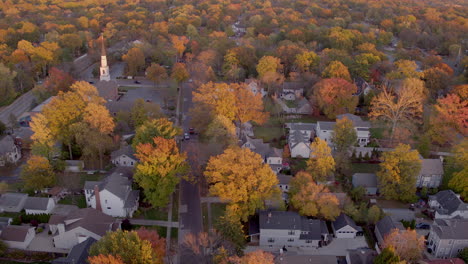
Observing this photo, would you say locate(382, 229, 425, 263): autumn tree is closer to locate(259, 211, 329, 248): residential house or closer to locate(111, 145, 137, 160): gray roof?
locate(259, 211, 329, 248): residential house

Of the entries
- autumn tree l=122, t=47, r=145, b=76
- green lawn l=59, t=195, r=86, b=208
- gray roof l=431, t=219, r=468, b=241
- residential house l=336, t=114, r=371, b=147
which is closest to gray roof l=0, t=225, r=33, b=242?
green lawn l=59, t=195, r=86, b=208

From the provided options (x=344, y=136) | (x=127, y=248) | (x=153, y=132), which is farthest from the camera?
(x=344, y=136)

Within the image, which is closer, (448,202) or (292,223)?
(292,223)

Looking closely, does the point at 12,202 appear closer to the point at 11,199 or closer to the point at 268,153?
the point at 11,199

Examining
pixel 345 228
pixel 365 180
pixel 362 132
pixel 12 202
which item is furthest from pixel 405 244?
pixel 12 202

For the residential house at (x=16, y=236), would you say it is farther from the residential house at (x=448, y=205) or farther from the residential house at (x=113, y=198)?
the residential house at (x=448, y=205)
